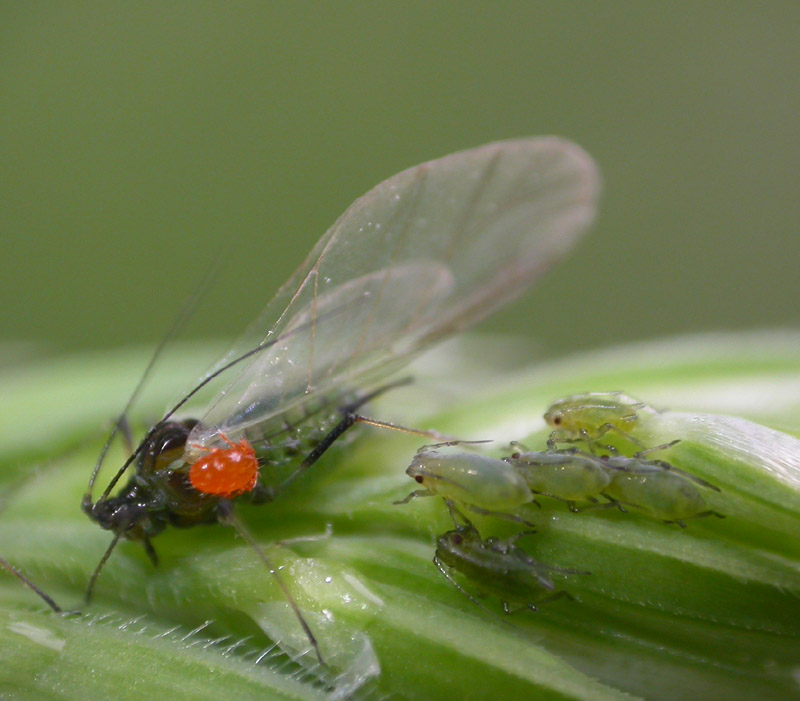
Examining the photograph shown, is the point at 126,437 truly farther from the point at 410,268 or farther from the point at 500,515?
the point at 500,515

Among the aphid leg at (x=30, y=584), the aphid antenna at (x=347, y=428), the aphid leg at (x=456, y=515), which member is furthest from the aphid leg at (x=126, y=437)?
the aphid leg at (x=456, y=515)

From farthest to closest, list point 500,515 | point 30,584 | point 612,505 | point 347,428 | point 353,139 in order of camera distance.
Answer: point 353,139, point 347,428, point 30,584, point 500,515, point 612,505

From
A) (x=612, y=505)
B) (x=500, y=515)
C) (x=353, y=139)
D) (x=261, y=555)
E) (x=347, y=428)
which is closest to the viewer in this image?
(x=612, y=505)

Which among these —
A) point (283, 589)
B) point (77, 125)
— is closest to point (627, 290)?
point (77, 125)

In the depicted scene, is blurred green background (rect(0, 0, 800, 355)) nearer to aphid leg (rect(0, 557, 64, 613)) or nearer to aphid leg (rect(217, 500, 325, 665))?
aphid leg (rect(0, 557, 64, 613))

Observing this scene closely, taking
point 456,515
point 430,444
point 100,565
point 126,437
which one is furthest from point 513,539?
point 126,437

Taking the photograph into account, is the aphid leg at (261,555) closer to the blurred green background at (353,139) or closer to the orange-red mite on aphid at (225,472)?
the orange-red mite on aphid at (225,472)

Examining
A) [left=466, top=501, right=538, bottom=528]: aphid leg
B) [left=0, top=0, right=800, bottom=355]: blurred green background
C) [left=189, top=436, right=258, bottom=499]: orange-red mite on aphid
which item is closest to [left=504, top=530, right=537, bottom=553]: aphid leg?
[left=466, top=501, right=538, bottom=528]: aphid leg
